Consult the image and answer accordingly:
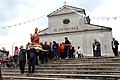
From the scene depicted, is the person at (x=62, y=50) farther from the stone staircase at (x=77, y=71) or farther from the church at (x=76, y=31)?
the church at (x=76, y=31)

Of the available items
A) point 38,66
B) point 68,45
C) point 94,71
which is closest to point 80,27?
point 68,45

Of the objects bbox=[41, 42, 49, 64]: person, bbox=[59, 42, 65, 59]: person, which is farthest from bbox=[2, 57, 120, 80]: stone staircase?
bbox=[59, 42, 65, 59]: person

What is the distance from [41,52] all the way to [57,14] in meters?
22.7

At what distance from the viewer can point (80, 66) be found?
12.5m

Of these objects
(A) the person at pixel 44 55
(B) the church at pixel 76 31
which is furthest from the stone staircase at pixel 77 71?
(B) the church at pixel 76 31

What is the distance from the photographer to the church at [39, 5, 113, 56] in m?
32.8

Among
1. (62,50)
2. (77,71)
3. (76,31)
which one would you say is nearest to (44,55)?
(62,50)

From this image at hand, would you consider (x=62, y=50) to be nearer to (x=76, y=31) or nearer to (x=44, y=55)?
(x=44, y=55)

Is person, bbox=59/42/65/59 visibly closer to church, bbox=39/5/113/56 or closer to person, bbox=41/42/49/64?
person, bbox=41/42/49/64

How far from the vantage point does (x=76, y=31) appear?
113 ft

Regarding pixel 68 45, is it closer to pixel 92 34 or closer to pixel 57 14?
pixel 92 34

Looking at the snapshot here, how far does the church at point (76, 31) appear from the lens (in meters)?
32.8

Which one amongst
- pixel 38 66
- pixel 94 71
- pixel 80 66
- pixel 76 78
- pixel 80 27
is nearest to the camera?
pixel 76 78

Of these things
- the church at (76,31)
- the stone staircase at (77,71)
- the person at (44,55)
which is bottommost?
the stone staircase at (77,71)
